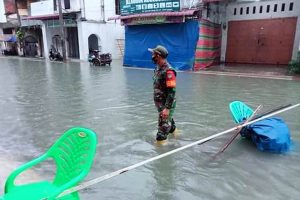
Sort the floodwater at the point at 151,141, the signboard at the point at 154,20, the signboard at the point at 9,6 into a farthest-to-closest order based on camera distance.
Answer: the signboard at the point at 9,6, the signboard at the point at 154,20, the floodwater at the point at 151,141

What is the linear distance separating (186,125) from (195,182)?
7.32 feet

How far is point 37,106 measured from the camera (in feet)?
23.4

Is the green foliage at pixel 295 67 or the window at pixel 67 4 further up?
the window at pixel 67 4

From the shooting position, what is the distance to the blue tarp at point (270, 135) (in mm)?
3966

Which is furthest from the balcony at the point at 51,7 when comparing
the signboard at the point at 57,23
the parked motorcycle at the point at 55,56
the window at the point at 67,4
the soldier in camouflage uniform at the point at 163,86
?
the soldier in camouflage uniform at the point at 163,86

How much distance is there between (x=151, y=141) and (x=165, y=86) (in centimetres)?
102

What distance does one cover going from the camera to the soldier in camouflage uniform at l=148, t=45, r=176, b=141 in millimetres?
3969

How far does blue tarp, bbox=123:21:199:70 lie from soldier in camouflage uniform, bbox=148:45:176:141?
10.8m

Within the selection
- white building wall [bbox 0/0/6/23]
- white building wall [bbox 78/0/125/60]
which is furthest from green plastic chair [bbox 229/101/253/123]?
white building wall [bbox 0/0/6/23]

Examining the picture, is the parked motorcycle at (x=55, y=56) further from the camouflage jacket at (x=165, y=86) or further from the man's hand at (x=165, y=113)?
the man's hand at (x=165, y=113)

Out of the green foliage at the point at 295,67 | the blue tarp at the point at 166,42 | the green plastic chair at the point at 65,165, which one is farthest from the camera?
the blue tarp at the point at 166,42

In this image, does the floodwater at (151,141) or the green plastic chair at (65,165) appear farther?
the floodwater at (151,141)

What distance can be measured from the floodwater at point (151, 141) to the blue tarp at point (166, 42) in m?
5.59

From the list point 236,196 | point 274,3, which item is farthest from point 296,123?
point 274,3
